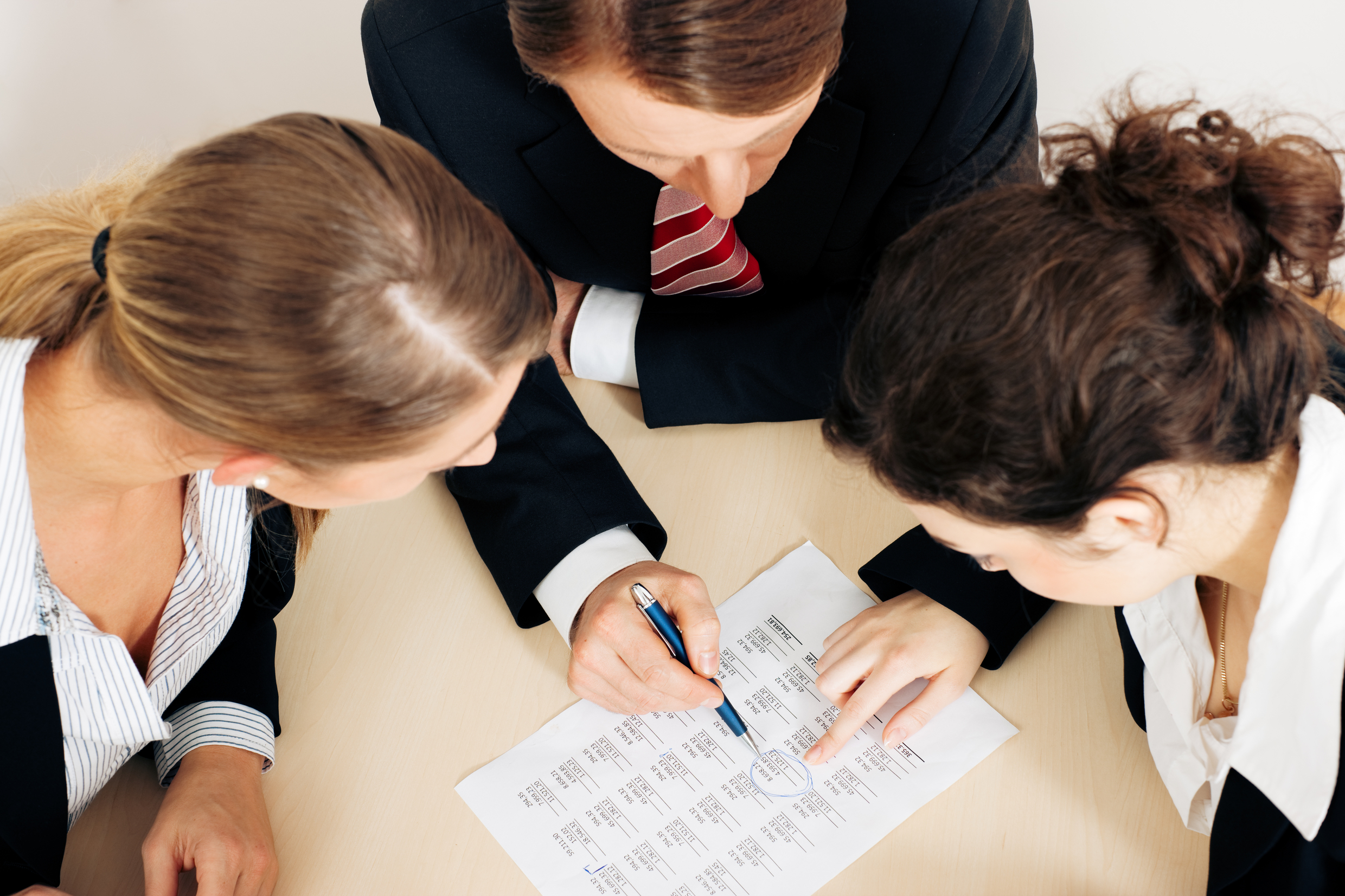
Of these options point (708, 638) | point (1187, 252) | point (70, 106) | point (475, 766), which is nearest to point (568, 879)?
point (475, 766)

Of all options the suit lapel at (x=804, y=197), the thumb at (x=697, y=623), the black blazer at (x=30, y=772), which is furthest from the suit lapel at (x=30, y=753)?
the suit lapel at (x=804, y=197)

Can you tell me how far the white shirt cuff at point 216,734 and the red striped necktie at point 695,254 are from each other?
2.49 ft

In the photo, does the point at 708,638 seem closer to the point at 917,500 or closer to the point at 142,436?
the point at 917,500

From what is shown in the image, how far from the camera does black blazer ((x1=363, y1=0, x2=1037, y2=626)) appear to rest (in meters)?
1.15

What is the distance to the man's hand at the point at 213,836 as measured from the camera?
92cm

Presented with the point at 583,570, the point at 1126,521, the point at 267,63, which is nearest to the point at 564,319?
the point at 583,570

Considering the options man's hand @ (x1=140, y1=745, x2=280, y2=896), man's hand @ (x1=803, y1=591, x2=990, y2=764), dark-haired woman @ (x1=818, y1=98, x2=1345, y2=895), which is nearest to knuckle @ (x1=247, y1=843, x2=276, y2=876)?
man's hand @ (x1=140, y1=745, x2=280, y2=896)

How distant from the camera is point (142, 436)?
854 mm

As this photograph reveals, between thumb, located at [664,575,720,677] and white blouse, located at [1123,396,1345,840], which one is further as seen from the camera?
thumb, located at [664,575,720,677]

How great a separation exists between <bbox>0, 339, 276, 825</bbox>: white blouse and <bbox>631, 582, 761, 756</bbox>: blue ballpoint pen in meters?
0.42

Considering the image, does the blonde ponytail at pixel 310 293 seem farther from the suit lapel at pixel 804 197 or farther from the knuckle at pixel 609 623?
the suit lapel at pixel 804 197

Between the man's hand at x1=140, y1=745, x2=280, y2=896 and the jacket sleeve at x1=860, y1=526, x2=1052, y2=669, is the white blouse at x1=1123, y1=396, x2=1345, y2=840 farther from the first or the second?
the man's hand at x1=140, y1=745, x2=280, y2=896

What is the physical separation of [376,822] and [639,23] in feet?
2.61

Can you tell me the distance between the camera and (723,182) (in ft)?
3.35
